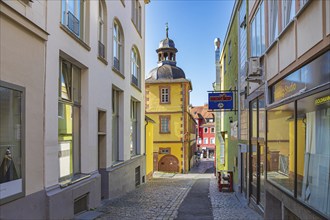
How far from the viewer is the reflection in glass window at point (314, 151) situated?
5840mm

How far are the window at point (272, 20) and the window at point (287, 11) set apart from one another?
756mm

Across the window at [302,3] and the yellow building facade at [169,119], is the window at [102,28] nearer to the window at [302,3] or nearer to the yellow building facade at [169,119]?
the window at [302,3]

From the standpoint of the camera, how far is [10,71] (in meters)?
6.11

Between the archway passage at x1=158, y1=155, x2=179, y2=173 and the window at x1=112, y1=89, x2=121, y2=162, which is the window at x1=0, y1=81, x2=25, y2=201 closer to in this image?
the window at x1=112, y1=89, x2=121, y2=162

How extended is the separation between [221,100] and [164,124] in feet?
79.7

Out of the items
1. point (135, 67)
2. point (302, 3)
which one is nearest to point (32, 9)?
point (302, 3)

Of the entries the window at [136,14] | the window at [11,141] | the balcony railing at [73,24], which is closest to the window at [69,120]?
the balcony railing at [73,24]

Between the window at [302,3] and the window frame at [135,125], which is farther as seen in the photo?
the window frame at [135,125]

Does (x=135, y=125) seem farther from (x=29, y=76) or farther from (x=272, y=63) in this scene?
(x=29, y=76)

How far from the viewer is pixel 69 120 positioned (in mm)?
9789

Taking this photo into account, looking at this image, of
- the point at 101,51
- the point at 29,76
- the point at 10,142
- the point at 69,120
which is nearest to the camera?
the point at 10,142

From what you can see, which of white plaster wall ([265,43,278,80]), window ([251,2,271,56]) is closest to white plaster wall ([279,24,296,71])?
white plaster wall ([265,43,278,80])

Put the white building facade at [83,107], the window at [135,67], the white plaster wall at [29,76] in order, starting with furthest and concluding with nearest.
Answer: the window at [135,67] < the white building facade at [83,107] < the white plaster wall at [29,76]

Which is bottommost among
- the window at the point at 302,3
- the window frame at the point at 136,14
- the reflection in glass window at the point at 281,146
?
the reflection in glass window at the point at 281,146
